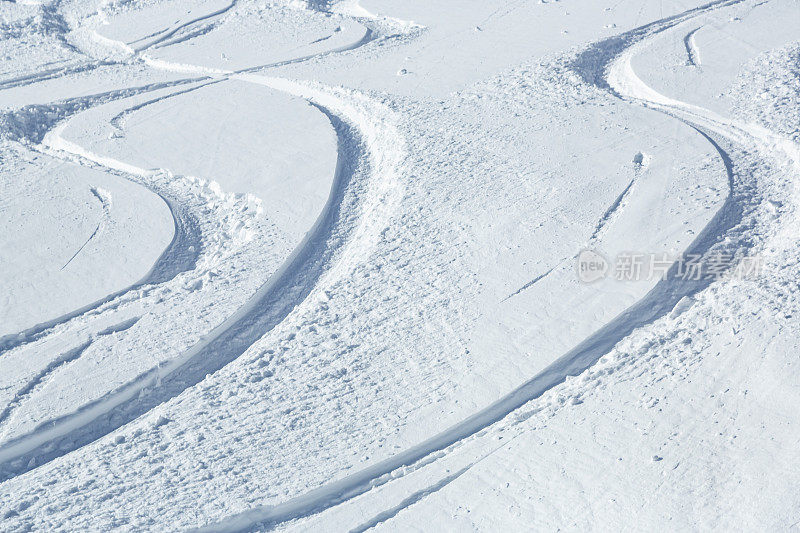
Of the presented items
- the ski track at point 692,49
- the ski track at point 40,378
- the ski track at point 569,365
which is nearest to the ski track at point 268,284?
the ski track at point 40,378

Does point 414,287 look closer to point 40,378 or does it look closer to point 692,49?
point 40,378

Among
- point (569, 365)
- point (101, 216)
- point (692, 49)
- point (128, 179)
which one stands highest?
point (692, 49)

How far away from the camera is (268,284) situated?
248 inches

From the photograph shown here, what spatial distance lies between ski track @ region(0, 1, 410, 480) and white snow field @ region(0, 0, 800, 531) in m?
0.02

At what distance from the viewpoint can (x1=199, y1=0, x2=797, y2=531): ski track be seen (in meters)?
4.61

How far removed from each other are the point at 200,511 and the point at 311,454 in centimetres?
69

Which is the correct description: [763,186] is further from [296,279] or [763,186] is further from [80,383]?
[80,383]

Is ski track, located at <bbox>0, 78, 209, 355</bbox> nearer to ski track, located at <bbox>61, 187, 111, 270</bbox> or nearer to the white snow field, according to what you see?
the white snow field

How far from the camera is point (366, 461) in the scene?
4.80 metres

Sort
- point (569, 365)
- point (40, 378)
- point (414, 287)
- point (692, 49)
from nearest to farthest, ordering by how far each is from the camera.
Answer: point (569, 365) < point (40, 378) < point (414, 287) < point (692, 49)

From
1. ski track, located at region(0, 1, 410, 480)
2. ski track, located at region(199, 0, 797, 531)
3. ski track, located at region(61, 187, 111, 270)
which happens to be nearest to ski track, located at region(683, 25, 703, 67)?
ski track, located at region(199, 0, 797, 531)

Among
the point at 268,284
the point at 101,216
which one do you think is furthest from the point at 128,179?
the point at 268,284

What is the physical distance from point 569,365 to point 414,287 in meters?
1.30

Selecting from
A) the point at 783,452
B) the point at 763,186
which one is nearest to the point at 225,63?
the point at 763,186
